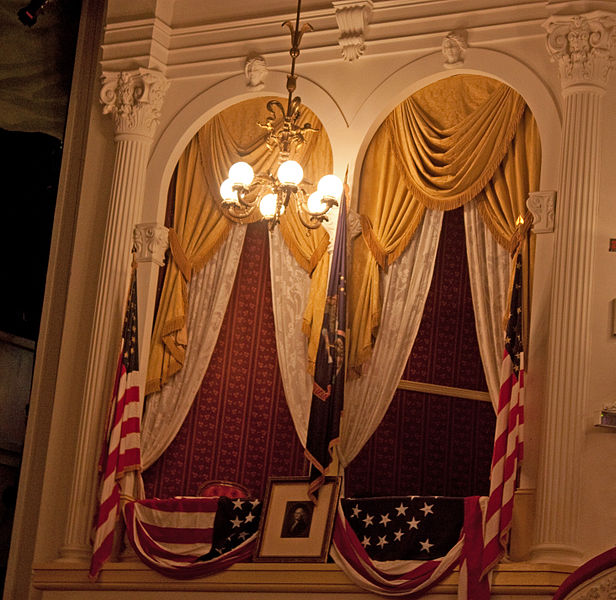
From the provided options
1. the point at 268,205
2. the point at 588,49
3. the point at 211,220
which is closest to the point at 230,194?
the point at 268,205

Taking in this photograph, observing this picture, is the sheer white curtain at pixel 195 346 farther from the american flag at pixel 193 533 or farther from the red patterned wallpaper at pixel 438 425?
the red patterned wallpaper at pixel 438 425

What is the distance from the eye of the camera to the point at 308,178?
1145 centimetres

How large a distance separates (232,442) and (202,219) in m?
1.87

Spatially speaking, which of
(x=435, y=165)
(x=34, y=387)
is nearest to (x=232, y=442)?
(x=34, y=387)

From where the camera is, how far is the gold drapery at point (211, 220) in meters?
11.3

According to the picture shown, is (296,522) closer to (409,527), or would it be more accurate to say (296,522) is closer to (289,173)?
(409,527)

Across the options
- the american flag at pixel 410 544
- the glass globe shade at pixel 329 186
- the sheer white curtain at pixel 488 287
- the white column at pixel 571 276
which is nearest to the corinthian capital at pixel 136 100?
the glass globe shade at pixel 329 186

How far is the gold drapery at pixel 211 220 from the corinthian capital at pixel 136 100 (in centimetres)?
44

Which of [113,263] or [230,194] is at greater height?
[230,194]

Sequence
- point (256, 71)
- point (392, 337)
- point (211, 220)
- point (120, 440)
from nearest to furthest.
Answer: point (392, 337), point (120, 440), point (256, 71), point (211, 220)

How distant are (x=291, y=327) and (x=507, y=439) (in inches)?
88.7

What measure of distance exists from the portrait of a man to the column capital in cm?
254

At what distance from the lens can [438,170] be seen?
1091cm

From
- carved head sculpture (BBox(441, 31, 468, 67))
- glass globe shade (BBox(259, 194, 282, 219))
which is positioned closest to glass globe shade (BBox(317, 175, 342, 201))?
glass globe shade (BBox(259, 194, 282, 219))
